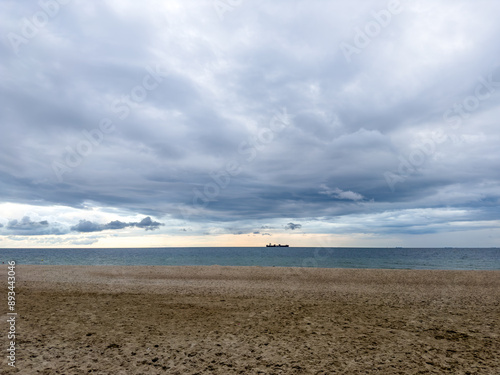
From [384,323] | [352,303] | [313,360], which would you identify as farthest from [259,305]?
[313,360]

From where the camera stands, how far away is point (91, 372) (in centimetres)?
802

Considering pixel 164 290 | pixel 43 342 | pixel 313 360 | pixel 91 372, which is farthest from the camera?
pixel 164 290

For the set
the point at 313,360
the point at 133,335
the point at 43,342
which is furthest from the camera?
the point at 133,335

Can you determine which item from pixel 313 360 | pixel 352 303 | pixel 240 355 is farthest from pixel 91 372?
pixel 352 303

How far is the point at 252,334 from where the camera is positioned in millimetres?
11258

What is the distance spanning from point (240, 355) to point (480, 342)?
8179 mm

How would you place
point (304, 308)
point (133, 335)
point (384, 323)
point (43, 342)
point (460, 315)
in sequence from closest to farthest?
point (43, 342)
point (133, 335)
point (384, 323)
point (460, 315)
point (304, 308)

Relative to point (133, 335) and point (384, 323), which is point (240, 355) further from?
point (384, 323)

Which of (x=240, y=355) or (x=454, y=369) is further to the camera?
(x=240, y=355)

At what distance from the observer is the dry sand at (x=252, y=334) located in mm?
8531

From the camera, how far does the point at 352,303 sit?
17.0 m

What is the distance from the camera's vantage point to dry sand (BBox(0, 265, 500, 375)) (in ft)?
28.0

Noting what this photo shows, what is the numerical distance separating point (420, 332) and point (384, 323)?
1469 millimetres

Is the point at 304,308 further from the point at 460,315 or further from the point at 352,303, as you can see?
the point at 460,315
